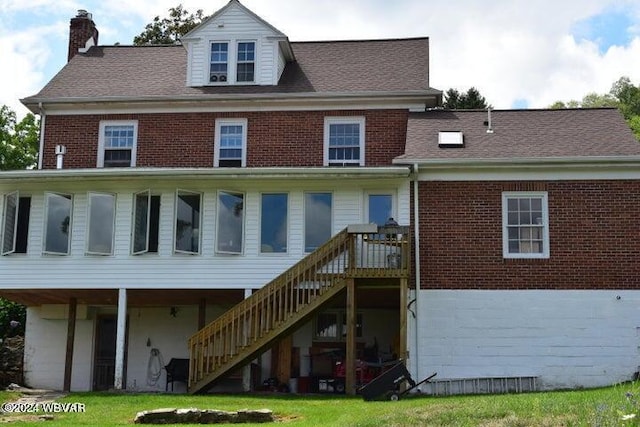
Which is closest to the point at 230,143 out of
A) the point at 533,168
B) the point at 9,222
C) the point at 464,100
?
the point at 9,222

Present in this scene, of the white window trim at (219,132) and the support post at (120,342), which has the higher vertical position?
the white window trim at (219,132)

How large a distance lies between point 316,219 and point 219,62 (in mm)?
5611

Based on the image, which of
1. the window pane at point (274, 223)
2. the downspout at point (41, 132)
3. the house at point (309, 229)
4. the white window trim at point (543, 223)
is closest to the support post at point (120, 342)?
the house at point (309, 229)

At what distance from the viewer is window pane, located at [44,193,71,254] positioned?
2019 centimetres

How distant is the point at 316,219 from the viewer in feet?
65.5

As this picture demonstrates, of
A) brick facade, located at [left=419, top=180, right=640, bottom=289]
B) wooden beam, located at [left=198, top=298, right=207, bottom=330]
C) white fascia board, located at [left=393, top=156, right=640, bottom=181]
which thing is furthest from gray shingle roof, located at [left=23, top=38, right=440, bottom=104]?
wooden beam, located at [left=198, top=298, right=207, bottom=330]

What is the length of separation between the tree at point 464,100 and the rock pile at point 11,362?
2319 cm

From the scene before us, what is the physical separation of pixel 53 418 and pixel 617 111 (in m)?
15.3

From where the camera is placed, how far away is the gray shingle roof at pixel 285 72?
73.0 feet

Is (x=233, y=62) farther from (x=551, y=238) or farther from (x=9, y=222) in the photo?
(x=551, y=238)

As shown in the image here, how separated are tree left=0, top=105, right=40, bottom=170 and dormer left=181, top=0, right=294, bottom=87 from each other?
20659 mm

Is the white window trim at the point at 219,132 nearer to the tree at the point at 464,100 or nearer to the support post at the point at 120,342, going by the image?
the support post at the point at 120,342

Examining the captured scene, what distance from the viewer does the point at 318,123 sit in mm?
21859

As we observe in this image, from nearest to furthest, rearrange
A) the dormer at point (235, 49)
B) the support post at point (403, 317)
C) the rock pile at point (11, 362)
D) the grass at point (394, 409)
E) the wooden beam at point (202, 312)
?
the grass at point (394, 409) < the support post at point (403, 317) < the wooden beam at point (202, 312) < the rock pile at point (11, 362) < the dormer at point (235, 49)
